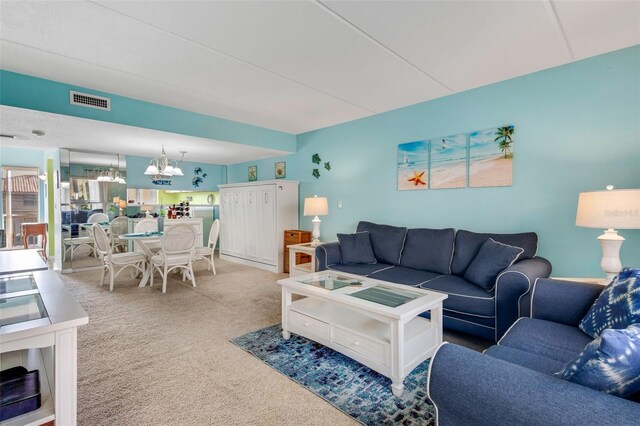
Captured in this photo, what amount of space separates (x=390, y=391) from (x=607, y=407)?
1253 millimetres

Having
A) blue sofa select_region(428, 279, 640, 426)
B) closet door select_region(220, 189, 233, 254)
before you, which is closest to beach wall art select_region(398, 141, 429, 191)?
blue sofa select_region(428, 279, 640, 426)

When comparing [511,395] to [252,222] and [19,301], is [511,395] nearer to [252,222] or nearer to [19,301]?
[19,301]

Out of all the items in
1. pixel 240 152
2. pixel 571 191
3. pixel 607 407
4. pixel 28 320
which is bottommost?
pixel 607 407

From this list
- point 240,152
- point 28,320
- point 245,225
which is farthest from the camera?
point 245,225

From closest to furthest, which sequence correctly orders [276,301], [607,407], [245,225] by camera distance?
[607,407] < [276,301] < [245,225]

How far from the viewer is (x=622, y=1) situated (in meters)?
1.85

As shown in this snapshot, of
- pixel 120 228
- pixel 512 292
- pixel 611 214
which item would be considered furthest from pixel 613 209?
pixel 120 228

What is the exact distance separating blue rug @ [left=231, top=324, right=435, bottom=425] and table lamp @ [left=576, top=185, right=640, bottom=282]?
1537 mm

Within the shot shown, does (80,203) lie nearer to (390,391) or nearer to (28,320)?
(28,320)

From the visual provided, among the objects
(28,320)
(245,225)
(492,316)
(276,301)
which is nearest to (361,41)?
(492,316)

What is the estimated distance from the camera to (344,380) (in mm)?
1935

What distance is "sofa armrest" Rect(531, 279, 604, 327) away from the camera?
174cm

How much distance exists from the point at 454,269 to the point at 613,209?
4.39 feet

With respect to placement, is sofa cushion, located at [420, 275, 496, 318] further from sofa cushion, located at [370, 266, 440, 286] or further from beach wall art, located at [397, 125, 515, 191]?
beach wall art, located at [397, 125, 515, 191]
